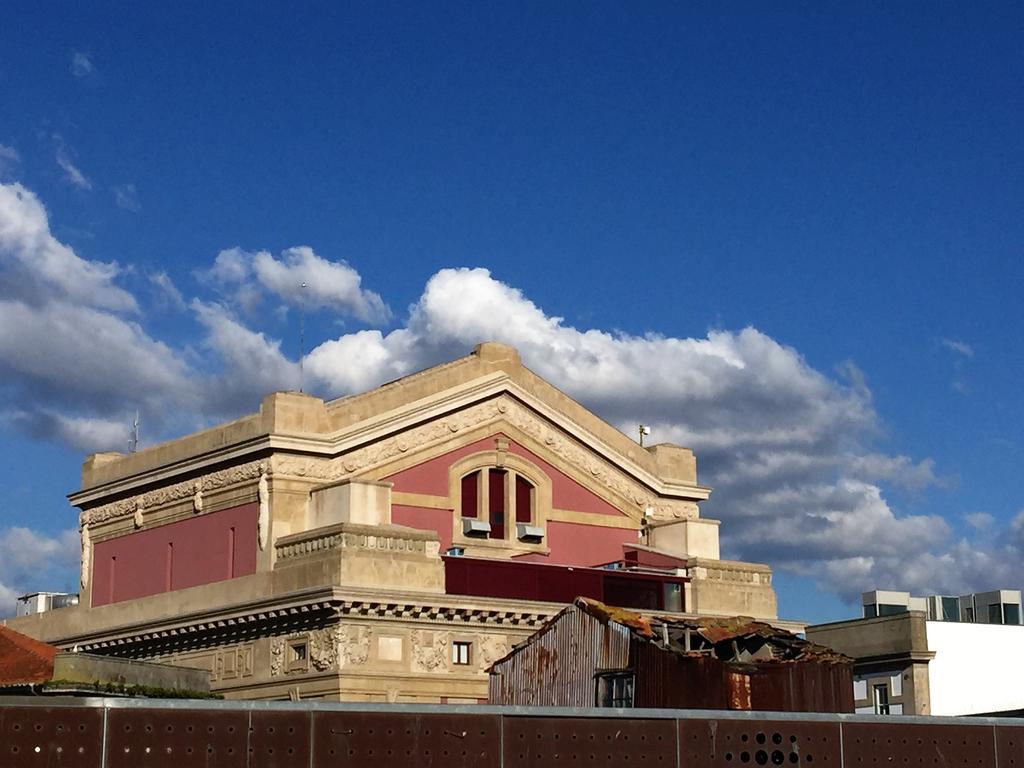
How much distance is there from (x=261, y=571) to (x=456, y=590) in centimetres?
595

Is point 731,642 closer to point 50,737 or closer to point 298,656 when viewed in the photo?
point 298,656

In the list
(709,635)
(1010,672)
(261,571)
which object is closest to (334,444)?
(261,571)

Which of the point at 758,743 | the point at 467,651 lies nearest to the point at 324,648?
the point at 467,651

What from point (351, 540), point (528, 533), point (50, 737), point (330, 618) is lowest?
point (50, 737)

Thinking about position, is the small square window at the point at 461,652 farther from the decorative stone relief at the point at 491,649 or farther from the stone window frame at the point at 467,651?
the decorative stone relief at the point at 491,649

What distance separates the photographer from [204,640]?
51.6 metres

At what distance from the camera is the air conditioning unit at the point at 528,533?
54781 mm

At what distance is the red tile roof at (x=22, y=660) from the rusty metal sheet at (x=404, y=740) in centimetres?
2287

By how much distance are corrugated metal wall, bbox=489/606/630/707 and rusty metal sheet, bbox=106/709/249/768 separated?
1751 cm

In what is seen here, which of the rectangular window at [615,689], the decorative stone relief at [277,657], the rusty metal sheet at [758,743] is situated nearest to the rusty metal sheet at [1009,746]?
the rusty metal sheet at [758,743]

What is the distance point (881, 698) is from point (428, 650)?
18747 mm

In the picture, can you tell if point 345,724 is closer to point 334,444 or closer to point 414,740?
point 414,740

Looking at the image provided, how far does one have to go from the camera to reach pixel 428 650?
48.1 m

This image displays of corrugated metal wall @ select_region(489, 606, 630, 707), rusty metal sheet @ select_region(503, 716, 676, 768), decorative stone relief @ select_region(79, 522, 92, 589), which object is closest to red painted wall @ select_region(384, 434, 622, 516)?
corrugated metal wall @ select_region(489, 606, 630, 707)
